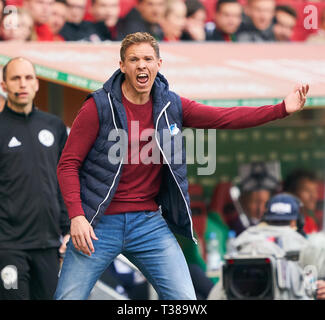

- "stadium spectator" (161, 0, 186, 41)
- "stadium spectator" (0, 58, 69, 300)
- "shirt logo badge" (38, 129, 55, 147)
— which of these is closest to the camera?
"stadium spectator" (0, 58, 69, 300)

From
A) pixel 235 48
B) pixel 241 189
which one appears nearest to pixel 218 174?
pixel 241 189

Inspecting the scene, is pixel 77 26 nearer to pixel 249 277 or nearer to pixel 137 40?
pixel 249 277

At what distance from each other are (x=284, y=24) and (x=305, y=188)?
5.79ft

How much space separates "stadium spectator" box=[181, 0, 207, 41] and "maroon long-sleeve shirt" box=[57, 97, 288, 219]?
197 inches

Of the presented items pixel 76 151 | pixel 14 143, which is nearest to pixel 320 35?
pixel 14 143

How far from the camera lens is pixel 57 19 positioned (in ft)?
30.7

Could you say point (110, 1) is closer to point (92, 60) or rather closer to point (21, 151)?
point (92, 60)

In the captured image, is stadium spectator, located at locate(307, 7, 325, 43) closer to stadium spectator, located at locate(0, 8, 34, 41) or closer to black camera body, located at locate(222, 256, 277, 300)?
stadium spectator, located at locate(0, 8, 34, 41)

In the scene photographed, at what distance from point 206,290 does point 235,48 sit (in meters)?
2.85

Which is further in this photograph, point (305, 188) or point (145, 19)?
point (305, 188)

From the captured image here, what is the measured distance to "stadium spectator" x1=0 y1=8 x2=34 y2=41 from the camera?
8.88 meters

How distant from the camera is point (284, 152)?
10711mm

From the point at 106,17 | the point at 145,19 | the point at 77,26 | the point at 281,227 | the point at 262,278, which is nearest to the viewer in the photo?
the point at 262,278

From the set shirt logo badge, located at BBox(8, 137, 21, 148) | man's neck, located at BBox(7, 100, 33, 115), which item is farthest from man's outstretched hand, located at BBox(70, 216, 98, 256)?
man's neck, located at BBox(7, 100, 33, 115)
